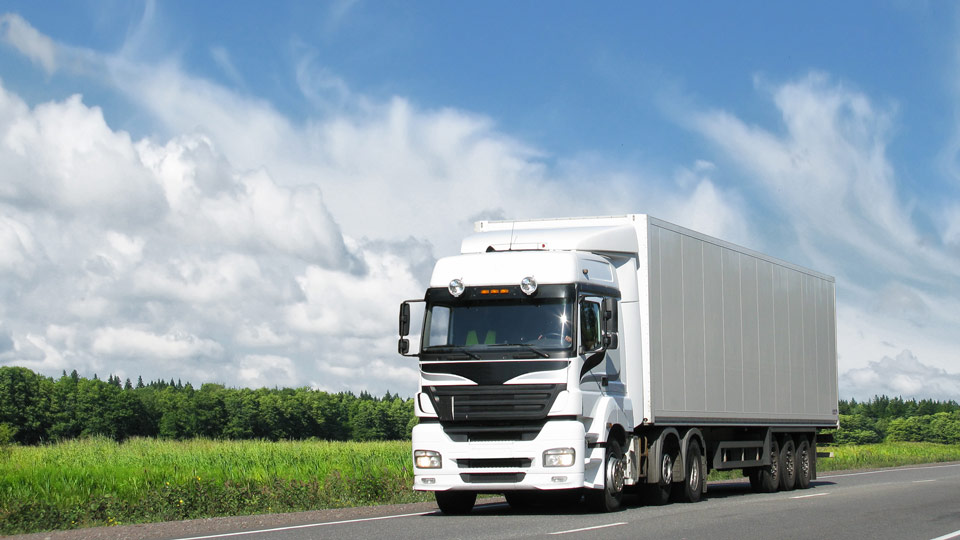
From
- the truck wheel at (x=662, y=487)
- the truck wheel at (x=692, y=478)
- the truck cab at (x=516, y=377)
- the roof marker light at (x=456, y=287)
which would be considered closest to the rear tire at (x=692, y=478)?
the truck wheel at (x=692, y=478)

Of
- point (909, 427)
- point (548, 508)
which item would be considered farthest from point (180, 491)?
point (909, 427)

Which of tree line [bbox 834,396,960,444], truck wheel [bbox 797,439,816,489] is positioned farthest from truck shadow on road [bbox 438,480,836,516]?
tree line [bbox 834,396,960,444]

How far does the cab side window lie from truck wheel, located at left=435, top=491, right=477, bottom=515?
2.75 metres

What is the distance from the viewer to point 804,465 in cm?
2289

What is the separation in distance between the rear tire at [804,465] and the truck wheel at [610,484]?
8850 millimetres

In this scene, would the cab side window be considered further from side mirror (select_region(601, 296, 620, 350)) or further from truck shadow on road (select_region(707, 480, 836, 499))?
truck shadow on road (select_region(707, 480, 836, 499))

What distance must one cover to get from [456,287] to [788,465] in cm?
1064

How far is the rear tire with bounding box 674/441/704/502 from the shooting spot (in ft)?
56.0

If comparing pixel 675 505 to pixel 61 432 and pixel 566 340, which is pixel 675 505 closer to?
pixel 566 340

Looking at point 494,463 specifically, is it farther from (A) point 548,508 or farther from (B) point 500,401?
(A) point 548,508

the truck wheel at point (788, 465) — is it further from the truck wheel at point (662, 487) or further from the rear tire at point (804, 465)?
the truck wheel at point (662, 487)

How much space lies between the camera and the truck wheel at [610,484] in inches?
575

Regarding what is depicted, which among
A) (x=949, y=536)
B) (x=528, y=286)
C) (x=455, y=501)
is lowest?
(x=949, y=536)

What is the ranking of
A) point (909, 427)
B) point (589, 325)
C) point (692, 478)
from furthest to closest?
point (909, 427)
point (692, 478)
point (589, 325)
